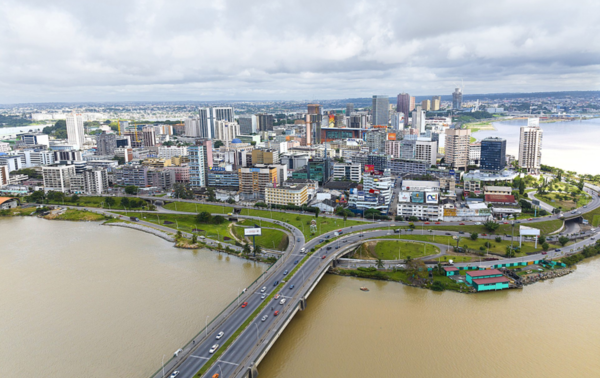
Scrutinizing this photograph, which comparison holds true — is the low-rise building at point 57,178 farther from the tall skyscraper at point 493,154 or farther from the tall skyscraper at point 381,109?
the tall skyscraper at point 381,109

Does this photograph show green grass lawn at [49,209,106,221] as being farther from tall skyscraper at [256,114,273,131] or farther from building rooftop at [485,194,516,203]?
tall skyscraper at [256,114,273,131]

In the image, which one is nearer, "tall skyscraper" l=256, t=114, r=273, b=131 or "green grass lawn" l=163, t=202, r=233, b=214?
"green grass lawn" l=163, t=202, r=233, b=214

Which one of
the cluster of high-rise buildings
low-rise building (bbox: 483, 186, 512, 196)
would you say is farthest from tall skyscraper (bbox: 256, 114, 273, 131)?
low-rise building (bbox: 483, 186, 512, 196)

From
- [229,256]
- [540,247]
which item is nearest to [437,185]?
[540,247]

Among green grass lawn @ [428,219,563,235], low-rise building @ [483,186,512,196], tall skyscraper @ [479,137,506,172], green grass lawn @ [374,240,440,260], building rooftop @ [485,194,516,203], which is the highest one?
tall skyscraper @ [479,137,506,172]

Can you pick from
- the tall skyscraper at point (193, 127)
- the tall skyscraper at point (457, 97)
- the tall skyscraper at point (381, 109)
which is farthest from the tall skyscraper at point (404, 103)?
the tall skyscraper at point (193, 127)

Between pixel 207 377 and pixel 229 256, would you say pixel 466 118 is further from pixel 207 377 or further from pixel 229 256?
pixel 207 377

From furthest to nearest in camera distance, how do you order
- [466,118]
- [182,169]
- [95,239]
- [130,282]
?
[466,118]
[182,169]
[95,239]
[130,282]
